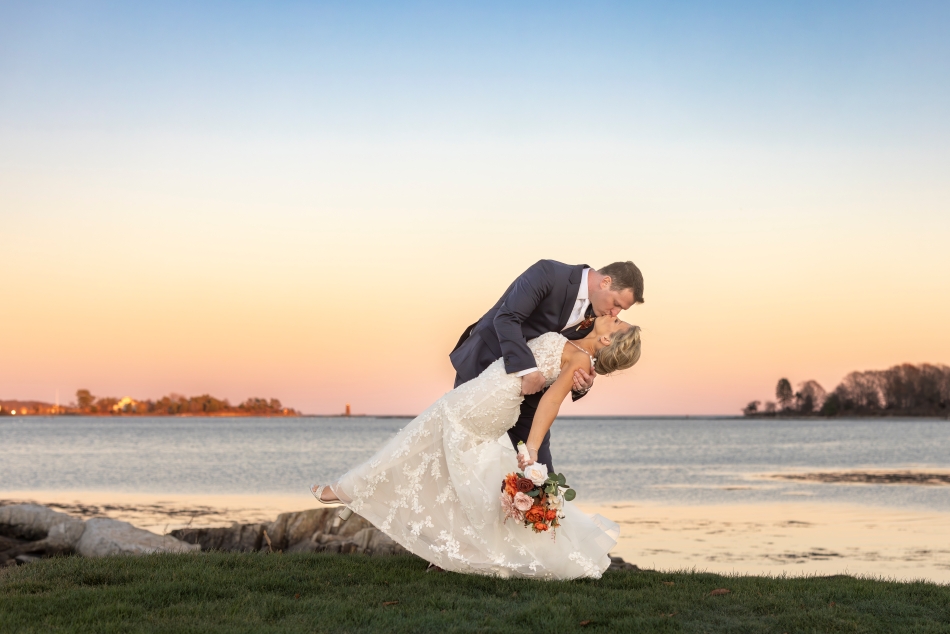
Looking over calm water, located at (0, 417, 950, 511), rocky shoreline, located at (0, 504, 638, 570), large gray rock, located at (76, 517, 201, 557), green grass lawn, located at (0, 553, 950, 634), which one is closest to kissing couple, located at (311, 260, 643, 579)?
green grass lawn, located at (0, 553, 950, 634)

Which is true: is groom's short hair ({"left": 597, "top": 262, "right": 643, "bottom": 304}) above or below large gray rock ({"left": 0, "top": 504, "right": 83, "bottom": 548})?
above

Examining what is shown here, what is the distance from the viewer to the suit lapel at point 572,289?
700 cm

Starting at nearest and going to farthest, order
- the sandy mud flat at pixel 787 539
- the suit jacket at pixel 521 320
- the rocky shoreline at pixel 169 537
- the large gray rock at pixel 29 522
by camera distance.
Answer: the suit jacket at pixel 521 320 → the rocky shoreline at pixel 169 537 → the large gray rock at pixel 29 522 → the sandy mud flat at pixel 787 539

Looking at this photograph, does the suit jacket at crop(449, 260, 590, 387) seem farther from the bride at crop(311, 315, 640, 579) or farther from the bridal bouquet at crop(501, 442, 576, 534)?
the bridal bouquet at crop(501, 442, 576, 534)

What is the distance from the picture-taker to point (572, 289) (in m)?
7.00

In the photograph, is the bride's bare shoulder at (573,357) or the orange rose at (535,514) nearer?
the orange rose at (535,514)

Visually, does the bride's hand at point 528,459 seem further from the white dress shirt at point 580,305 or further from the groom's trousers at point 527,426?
the white dress shirt at point 580,305

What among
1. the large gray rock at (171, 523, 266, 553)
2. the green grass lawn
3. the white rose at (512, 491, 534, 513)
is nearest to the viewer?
the green grass lawn

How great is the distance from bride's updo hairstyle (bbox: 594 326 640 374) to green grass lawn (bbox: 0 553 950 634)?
5.58ft

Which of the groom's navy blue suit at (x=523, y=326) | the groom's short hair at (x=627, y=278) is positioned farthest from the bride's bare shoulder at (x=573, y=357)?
the groom's short hair at (x=627, y=278)

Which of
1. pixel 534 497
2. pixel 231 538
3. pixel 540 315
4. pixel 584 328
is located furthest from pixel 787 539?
pixel 534 497

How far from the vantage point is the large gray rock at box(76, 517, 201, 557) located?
956cm

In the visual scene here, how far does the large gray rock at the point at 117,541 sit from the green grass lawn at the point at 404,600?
274cm

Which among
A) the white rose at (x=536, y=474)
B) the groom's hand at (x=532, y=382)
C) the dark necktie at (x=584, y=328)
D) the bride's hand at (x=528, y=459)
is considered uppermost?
the dark necktie at (x=584, y=328)
